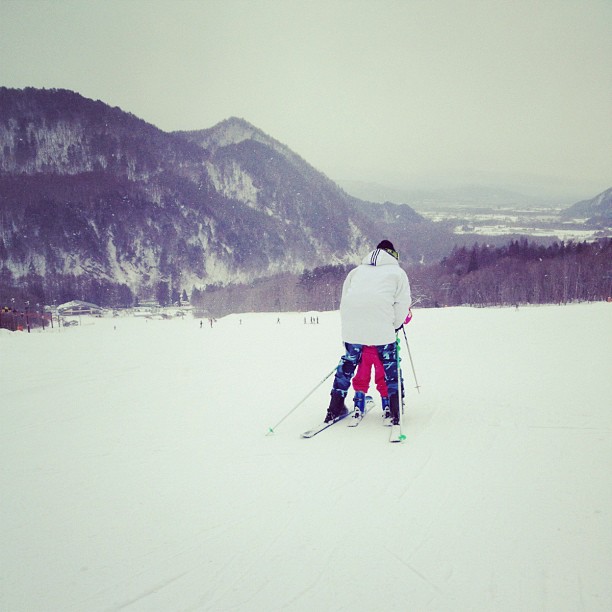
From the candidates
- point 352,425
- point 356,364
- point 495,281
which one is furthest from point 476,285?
point 352,425

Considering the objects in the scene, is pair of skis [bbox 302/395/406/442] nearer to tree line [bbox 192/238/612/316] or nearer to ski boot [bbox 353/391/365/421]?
ski boot [bbox 353/391/365/421]

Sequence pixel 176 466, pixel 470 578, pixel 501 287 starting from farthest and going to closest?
pixel 501 287 < pixel 176 466 < pixel 470 578

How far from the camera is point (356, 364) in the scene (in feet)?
17.0

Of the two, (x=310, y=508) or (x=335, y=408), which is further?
(x=335, y=408)

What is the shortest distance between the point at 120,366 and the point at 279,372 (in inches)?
216

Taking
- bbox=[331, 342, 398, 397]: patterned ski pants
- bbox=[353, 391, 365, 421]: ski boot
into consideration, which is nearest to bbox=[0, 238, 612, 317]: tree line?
bbox=[353, 391, 365, 421]: ski boot

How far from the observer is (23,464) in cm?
423

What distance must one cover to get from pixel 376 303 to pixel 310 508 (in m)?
2.60

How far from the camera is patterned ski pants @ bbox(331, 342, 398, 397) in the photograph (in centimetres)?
500

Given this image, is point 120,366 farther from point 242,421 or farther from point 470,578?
point 470,578

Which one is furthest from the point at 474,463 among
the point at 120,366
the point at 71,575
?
the point at 120,366

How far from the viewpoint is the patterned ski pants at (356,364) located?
5004 mm

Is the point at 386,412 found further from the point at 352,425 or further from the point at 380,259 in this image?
the point at 380,259

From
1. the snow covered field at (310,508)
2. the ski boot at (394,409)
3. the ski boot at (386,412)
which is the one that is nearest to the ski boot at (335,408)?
the snow covered field at (310,508)
